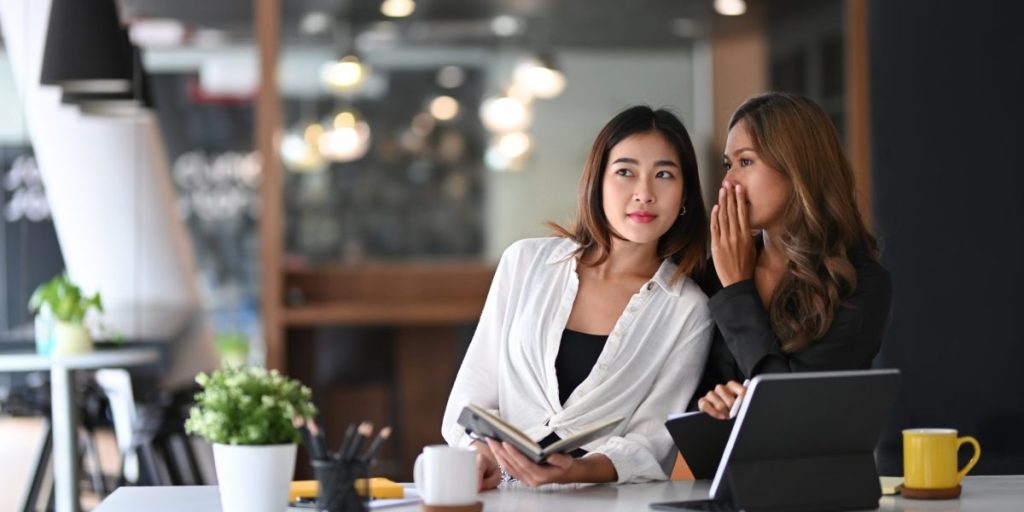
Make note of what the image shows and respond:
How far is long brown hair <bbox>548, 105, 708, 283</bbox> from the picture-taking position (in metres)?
2.80

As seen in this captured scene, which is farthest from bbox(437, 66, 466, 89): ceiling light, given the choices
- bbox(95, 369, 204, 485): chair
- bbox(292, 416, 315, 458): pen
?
bbox(292, 416, 315, 458): pen

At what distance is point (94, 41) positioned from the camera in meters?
5.59

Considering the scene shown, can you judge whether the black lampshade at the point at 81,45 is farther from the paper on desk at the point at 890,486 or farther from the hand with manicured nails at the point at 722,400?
the paper on desk at the point at 890,486

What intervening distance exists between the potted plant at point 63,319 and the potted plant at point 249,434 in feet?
12.9

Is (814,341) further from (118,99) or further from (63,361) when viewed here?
(118,99)

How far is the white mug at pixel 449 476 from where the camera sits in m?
2.14

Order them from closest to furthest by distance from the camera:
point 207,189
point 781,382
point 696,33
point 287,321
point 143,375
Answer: point 781,382 → point 287,321 → point 143,375 → point 696,33 → point 207,189

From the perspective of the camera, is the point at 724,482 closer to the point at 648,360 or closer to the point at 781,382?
the point at 781,382

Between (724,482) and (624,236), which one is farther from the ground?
(624,236)

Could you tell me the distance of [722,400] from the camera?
8.23 ft

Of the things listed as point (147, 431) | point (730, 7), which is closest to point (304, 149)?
point (730, 7)

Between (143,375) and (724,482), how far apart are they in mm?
7605

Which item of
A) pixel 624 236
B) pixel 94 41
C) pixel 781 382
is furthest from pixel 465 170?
pixel 781 382

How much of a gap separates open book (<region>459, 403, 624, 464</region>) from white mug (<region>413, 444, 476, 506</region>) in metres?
0.14
